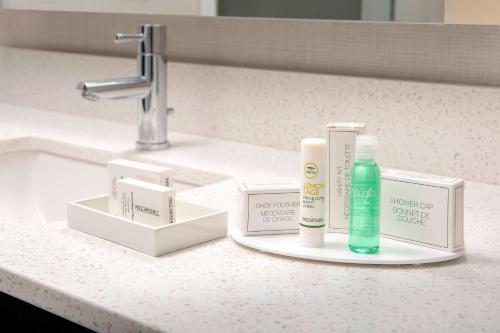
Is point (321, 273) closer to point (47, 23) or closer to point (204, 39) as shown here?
point (204, 39)

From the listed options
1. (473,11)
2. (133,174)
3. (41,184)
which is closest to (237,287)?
(133,174)

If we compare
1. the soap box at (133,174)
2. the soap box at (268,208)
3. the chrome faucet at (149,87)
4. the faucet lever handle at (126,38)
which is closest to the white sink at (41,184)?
the chrome faucet at (149,87)

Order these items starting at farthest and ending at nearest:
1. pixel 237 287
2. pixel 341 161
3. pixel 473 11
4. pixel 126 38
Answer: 1. pixel 126 38
2. pixel 473 11
3. pixel 341 161
4. pixel 237 287

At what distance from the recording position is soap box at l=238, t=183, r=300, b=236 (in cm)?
86

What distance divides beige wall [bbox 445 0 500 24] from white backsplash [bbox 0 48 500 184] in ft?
0.33

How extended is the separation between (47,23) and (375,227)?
118cm

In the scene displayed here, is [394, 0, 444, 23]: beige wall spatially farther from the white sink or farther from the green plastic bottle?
the white sink

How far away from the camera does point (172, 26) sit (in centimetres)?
149

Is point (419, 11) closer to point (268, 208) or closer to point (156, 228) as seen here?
point (268, 208)

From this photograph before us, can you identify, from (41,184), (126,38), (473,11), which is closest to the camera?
(473,11)

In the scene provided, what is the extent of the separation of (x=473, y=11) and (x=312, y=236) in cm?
47

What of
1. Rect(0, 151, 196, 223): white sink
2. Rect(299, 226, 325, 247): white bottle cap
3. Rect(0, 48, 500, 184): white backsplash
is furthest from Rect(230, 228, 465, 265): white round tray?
Rect(0, 151, 196, 223): white sink

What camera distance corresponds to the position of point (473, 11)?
1.08m

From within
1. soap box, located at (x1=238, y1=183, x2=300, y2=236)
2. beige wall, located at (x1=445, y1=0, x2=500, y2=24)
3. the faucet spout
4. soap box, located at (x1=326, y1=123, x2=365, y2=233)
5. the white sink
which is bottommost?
the white sink
